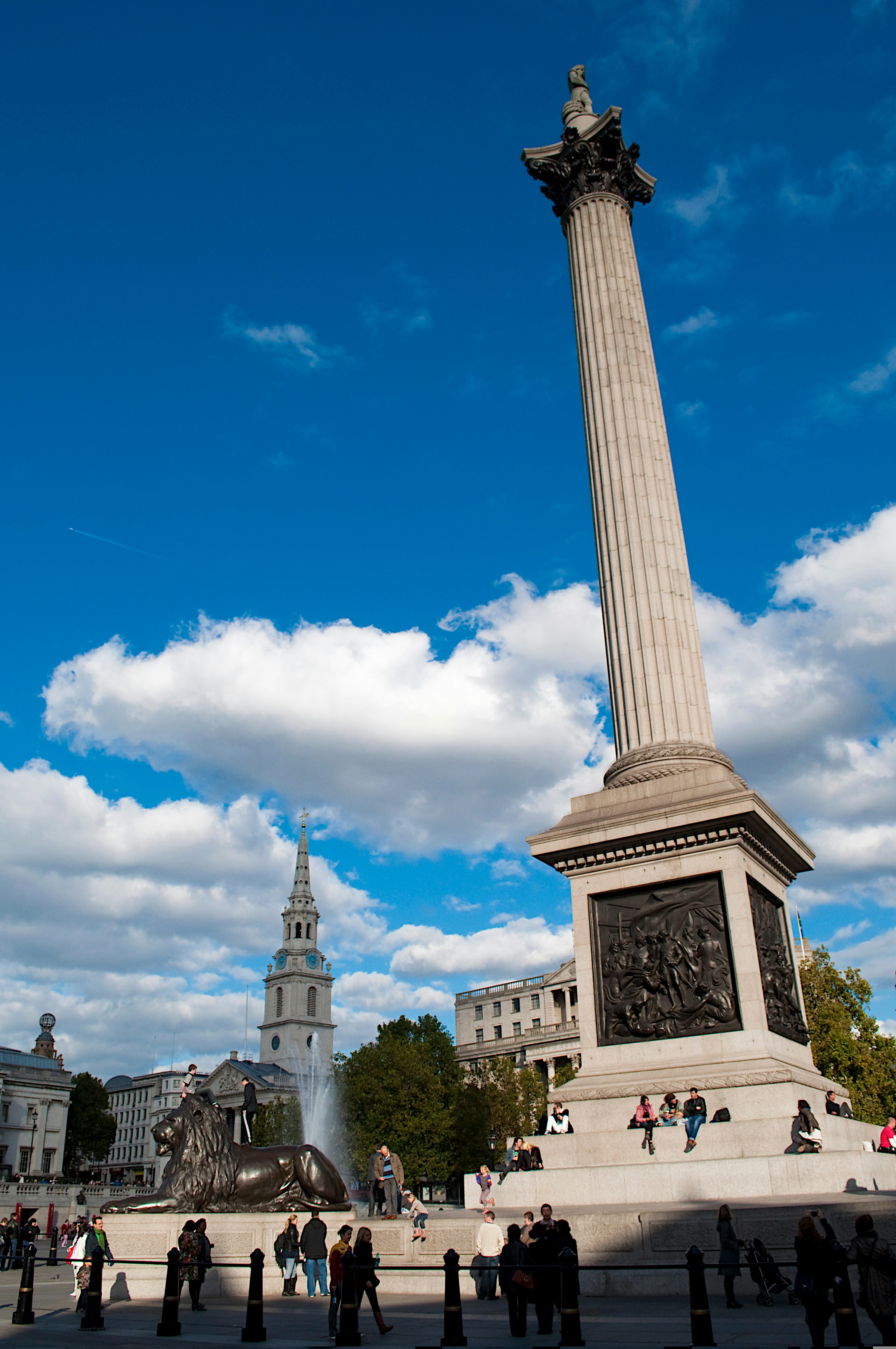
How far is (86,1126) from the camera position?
379 ft

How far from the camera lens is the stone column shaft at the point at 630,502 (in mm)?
23672

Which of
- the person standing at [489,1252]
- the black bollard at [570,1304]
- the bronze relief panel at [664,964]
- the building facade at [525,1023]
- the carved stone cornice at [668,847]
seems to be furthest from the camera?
the building facade at [525,1023]

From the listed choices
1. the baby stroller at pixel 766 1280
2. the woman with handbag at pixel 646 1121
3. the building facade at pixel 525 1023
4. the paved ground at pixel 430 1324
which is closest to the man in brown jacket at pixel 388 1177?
the paved ground at pixel 430 1324

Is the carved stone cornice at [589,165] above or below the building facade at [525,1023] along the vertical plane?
above

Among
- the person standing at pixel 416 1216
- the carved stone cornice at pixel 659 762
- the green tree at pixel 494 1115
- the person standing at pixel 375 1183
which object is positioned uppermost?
the carved stone cornice at pixel 659 762

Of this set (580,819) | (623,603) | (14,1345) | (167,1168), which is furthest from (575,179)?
(14,1345)

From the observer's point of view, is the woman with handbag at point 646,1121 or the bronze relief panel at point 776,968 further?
the bronze relief panel at point 776,968

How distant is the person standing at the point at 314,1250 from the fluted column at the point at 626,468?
35.2 ft

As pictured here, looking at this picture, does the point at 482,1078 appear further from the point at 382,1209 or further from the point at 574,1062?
the point at 382,1209

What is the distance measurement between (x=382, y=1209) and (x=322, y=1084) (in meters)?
76.3

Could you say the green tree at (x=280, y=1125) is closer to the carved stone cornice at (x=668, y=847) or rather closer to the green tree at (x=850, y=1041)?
the green tree at (x=850, y=1041)

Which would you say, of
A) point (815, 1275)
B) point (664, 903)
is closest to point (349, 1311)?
point (815, 1275)

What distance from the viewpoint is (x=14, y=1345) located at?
457 inches

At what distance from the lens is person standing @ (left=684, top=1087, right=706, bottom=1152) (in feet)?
55.9
